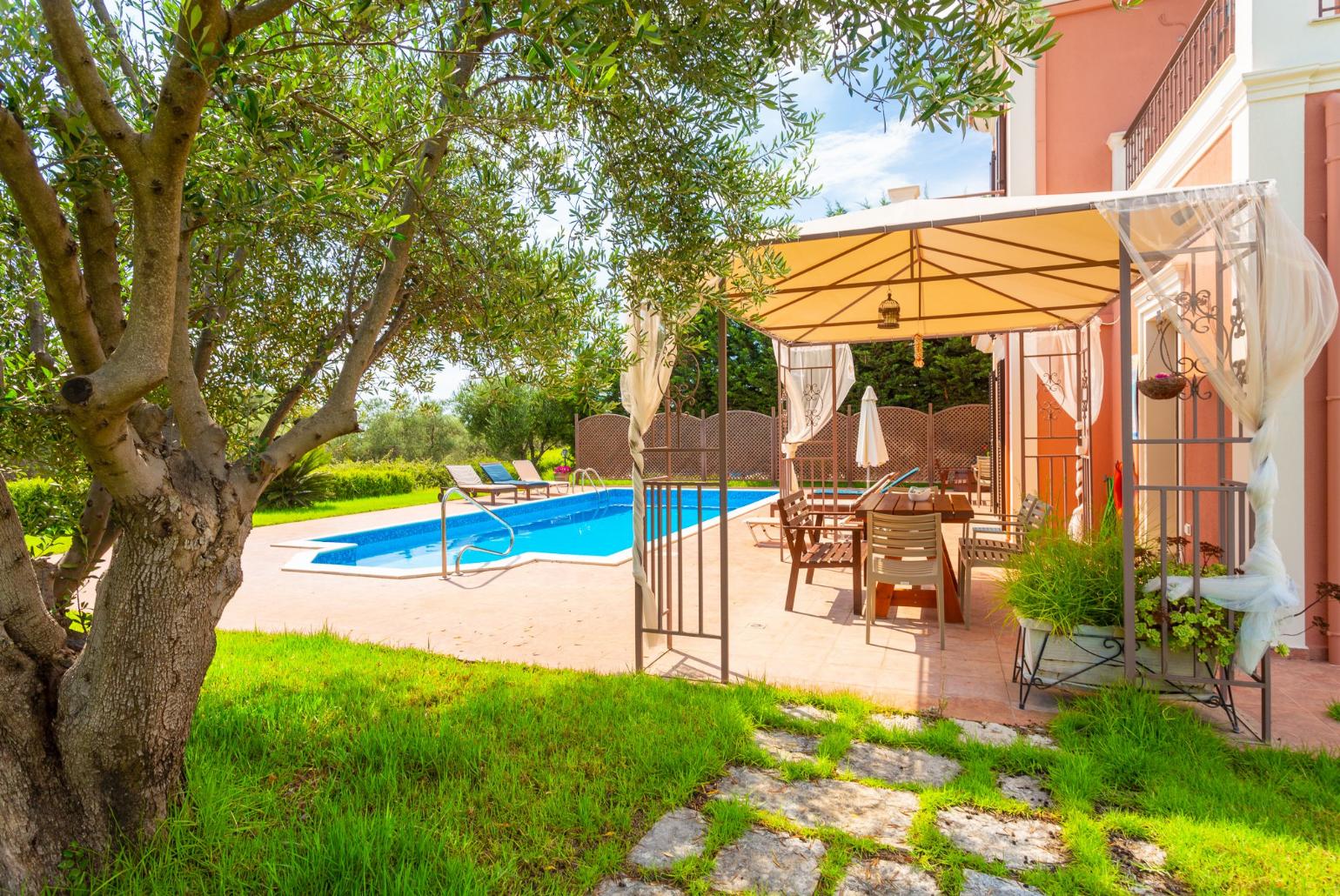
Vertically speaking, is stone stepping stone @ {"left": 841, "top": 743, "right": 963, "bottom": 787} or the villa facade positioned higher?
the villa facade

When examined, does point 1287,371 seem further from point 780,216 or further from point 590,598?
point 590,598

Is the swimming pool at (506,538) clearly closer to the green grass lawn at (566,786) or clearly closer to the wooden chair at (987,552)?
the wooden chair at (987,552)

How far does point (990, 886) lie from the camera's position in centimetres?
215

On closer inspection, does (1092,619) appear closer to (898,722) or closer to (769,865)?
(898,722)

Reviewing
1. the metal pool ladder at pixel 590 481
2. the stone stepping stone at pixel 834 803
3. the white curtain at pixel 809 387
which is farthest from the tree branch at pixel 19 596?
the metal pool ladder at pixel 590 481

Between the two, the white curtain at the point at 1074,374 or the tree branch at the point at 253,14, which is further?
the white curtain at the point at 1074,374

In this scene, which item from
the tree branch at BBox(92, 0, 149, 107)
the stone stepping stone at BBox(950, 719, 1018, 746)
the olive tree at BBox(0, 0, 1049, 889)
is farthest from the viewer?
the stone stepping stone at BBox(950, 719, 1018, 746)

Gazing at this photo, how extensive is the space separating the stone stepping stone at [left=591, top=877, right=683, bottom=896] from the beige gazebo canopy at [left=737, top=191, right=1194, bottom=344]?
9.68ft

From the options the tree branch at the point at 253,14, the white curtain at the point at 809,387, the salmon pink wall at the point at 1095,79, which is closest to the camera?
the tree branch at the point at 253,14

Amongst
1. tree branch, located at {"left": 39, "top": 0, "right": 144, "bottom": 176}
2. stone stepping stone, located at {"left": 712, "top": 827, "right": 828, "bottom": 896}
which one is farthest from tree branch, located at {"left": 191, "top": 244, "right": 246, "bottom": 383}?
stone stepping stone, located at {"left": 712, "top": 827, "right": 828, "bottom": 896}

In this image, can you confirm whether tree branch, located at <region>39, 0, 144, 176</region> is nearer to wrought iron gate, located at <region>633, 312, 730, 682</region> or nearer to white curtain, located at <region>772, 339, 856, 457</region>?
wrought iron gate, located at <region>633, 312, 730, 682</region>

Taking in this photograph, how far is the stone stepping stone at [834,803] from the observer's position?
→ 250 cm

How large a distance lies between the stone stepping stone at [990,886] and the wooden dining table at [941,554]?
2.77 metres

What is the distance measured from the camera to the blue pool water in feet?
30.1
